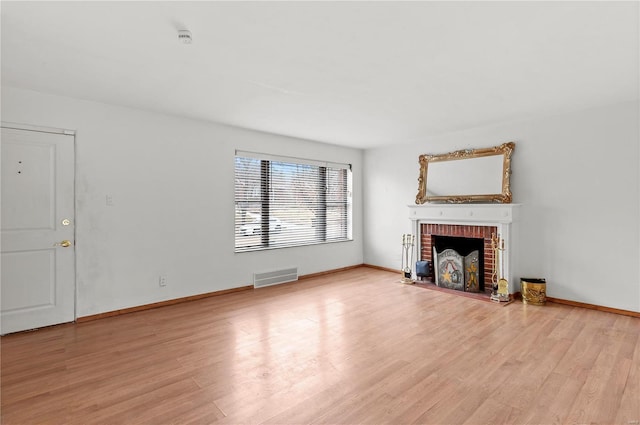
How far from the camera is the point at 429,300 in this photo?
425cm

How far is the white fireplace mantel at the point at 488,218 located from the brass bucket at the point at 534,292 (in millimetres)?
187

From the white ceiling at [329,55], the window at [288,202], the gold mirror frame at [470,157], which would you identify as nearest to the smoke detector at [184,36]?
the white ceiling at [329,55]

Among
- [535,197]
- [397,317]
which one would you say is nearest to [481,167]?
[535,197]

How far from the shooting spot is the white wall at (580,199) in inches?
144

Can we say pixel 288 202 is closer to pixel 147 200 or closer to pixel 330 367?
pixel 147 200

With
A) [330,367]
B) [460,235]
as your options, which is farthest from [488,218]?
[330,367]

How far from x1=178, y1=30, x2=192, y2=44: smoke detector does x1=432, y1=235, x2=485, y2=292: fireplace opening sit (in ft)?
14.4

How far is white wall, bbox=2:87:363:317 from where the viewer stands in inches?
139

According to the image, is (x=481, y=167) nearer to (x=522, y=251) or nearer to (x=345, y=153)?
(x=522, y=251)

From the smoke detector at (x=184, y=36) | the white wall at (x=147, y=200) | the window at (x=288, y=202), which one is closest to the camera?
the smoke detector at (x=184, y=36)

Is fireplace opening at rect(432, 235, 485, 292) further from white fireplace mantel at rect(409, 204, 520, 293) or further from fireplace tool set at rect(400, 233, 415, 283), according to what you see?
fireplace tool set at rect(400, 233, 415, 283)

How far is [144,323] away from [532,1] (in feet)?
13.8

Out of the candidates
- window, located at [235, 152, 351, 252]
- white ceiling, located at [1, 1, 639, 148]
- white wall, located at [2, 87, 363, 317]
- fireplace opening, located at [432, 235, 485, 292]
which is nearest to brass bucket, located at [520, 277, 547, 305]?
fireplace opening, located at [432, 235, 485, 292]

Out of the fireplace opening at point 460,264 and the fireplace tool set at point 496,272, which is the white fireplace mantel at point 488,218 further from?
the fireplace opening at point 460,264
